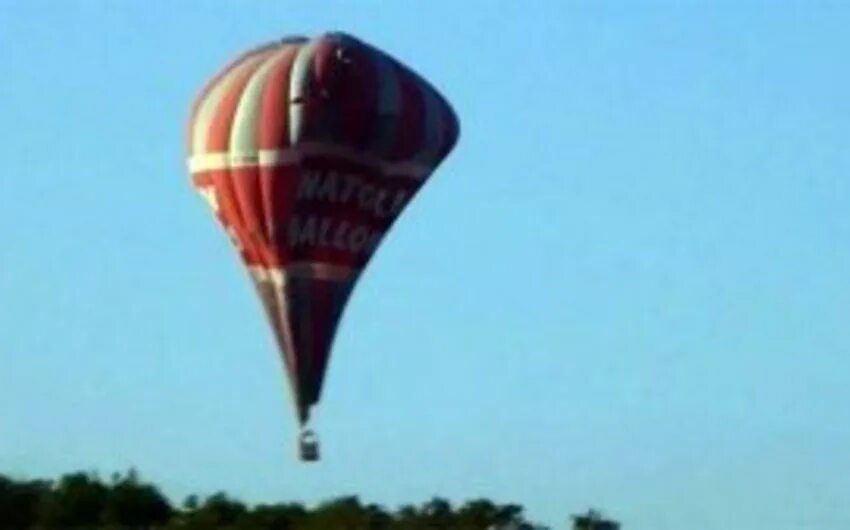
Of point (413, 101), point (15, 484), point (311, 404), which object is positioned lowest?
point (311, 404)

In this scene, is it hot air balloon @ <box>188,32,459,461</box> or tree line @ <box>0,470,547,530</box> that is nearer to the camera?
hot air balloon @ <box>188,32,459,461</box>

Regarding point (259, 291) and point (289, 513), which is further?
point (289, 513)

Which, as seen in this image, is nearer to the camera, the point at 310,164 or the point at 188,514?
the point at 310,164

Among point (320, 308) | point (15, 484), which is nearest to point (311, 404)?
point (320, 308)

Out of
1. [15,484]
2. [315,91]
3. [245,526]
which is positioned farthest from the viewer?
[15,484]

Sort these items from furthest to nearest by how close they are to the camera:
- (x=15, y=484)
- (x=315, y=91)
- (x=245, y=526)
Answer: (x=15, y=484) → (x=245, y=526) → (x=315, y=91)

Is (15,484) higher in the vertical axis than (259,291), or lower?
higher

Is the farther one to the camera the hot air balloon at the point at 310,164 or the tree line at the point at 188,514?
the tree line at the point at 188,514

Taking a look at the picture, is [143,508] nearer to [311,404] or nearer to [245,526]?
[245,526]
